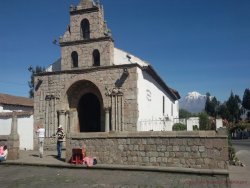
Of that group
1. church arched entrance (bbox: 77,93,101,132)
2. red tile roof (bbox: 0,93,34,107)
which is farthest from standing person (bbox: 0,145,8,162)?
red tile roof (bbox: 0,93,34,107)

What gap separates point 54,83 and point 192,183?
41.4 ft

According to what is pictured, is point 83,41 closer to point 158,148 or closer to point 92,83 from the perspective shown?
point 92,83

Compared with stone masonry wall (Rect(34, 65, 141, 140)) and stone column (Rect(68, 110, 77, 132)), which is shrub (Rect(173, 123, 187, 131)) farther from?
stone column (Rect(68, 110, 77, 132))

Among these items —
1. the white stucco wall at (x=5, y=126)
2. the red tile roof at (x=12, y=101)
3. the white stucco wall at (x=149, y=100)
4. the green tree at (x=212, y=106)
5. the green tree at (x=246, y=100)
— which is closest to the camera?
→ the white stucco wall at (x=149, y=100)

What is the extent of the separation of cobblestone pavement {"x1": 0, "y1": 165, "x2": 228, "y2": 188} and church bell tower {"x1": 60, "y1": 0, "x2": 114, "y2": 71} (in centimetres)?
839

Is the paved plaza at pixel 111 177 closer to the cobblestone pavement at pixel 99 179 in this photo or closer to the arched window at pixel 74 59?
the cobblestone pavement at pixel 99 179

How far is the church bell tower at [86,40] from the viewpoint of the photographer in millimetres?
19859

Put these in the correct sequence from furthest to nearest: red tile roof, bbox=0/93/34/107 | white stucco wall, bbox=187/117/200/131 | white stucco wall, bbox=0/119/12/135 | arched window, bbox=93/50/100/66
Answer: red tile roof, bbox=0/93/34/107
white stucco wall, bbox=187/117/200/131
white stucco wall, bbox=0/119/12/135
arched window, bbox=93/50/100/66

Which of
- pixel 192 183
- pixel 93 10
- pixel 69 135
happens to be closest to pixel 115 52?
pixel 93 10

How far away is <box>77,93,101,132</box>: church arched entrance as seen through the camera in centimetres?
2159

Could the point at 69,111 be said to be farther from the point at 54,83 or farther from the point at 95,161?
the point at 95,161

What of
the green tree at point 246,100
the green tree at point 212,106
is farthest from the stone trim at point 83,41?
the green tree at point 212,106

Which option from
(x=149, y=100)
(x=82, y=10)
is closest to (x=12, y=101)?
(x=82, y=10)

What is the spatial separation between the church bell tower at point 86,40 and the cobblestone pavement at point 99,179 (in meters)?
8.39
